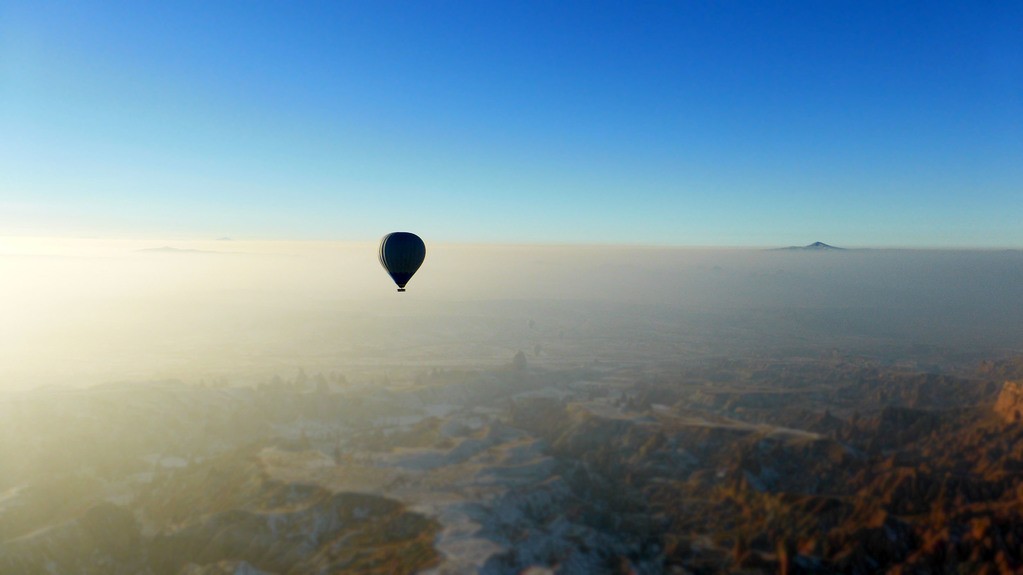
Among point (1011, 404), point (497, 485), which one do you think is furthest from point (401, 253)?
point (1011, 404)

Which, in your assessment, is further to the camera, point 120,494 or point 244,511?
point 120,494

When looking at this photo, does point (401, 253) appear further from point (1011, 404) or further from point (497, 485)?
point (1011, 404)

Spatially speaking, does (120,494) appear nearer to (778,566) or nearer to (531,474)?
(531,474)

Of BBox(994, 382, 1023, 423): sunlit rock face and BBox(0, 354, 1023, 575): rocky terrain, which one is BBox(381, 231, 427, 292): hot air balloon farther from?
BBox(994, 382, 1023, 423): sunlit rock face

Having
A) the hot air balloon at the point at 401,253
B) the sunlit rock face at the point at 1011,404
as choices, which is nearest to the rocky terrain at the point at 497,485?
the sunlit rock face at the point at 1011,404

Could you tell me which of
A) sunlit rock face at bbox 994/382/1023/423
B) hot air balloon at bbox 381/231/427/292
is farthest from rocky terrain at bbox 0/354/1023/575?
hot air balloon at bbox 381/231/427/292

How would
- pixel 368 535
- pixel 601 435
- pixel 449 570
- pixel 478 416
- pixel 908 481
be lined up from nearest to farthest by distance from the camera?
pixel 449 570 < pixel 368 535 < pixel 908 481 < pixel 601 435 < pixel 478 416

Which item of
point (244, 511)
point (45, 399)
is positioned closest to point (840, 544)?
point (244, 511)

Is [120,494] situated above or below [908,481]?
below
